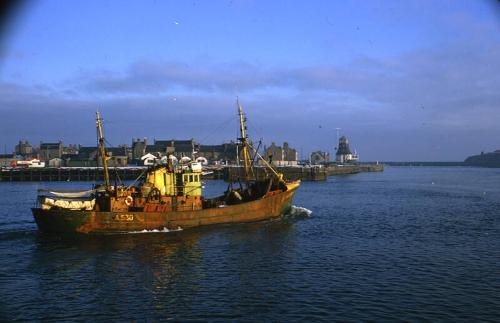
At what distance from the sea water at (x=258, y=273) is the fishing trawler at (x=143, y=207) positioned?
995mm

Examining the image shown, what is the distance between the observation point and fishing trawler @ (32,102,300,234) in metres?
32.5

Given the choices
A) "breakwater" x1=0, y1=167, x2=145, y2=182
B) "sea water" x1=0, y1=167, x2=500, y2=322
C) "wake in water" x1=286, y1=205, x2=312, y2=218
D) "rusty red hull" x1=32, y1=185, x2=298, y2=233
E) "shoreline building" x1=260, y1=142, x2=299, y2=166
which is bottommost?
"sea water" x1=0, y1=167, x2=500, y2=322

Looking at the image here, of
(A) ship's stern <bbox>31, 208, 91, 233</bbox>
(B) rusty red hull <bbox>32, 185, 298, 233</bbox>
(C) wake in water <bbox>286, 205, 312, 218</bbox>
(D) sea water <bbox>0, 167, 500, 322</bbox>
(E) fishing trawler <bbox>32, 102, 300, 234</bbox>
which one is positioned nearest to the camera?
(D) sea water <bbox>0, 167, 500, 322</bbox>

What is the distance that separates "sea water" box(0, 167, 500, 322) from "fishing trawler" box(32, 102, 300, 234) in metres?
1.00

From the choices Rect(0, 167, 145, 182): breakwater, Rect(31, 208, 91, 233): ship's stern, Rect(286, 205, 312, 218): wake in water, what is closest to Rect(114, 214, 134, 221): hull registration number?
Rect(31, 208, 91, 233): ship's stern

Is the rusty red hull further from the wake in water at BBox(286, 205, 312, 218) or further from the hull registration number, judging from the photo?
A: the wake in water at BBox(286, 205, 312, 218)

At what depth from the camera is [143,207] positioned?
34594 mm

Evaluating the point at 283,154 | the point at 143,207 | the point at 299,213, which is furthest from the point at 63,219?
the point at 283,154

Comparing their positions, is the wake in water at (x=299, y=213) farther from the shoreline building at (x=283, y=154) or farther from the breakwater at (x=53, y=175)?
the shoreline building at (x=283, y=154)

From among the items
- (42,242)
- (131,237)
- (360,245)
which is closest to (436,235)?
(360,245)

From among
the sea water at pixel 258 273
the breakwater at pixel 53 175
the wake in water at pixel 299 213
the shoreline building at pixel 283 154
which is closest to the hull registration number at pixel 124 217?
the sea water at pixel 258 273

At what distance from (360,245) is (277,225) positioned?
34.1 feet

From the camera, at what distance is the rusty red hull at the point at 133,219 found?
106 feet

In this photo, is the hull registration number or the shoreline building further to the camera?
the shoreline building
